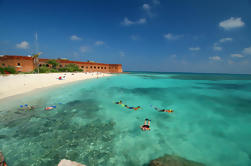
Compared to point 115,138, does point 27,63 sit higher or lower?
higher

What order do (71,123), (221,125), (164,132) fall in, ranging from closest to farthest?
(164,132) < (71,123) < (221,125)

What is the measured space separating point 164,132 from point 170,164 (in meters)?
2.54

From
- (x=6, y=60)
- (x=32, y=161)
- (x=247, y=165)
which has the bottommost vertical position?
(x=247, y=165)

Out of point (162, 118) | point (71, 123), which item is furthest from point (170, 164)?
point (71, 123)

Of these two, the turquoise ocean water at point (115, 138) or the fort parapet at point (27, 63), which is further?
the fort parapet at point (27, 63)

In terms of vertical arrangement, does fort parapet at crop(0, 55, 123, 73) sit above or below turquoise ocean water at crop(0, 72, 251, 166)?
above

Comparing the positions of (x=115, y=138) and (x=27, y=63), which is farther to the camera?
(x=27, y=63)

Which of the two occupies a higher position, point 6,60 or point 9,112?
point 6,60

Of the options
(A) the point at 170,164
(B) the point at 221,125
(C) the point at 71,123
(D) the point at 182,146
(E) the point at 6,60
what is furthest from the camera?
(E) the point at 6,60

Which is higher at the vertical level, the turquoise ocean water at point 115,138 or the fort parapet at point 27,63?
the fort parapet at point 27,63

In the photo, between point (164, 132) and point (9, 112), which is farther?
point (9, 112)

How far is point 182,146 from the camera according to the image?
520 cm

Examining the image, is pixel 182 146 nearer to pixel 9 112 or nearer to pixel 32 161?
pixel 32 161

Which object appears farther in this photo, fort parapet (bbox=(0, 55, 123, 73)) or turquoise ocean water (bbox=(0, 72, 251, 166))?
fort parapet (bbox=(0, 55, 123, 73))
